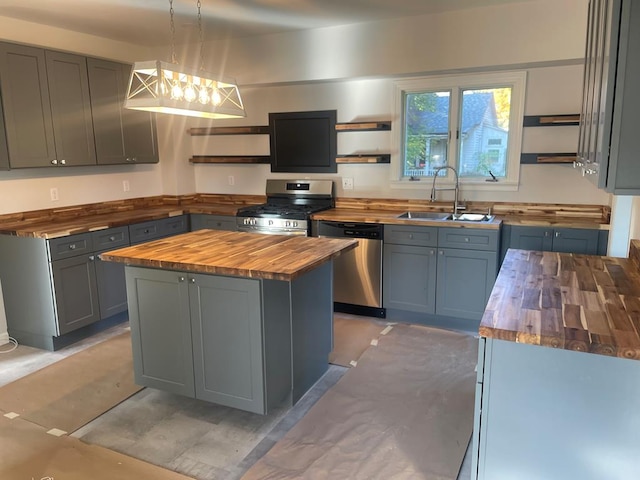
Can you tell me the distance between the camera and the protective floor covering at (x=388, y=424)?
7.11 ft

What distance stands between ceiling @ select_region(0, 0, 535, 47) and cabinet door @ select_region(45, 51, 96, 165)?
1.11 feet

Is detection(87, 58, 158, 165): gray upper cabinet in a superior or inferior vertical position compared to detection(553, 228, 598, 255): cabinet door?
superior

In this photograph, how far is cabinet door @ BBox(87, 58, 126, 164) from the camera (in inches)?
158

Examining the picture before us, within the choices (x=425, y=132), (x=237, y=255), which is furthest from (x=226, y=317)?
(x=425, y=132)

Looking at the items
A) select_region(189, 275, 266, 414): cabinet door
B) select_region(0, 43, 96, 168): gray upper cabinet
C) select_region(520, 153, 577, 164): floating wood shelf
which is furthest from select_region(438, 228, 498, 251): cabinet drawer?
select_region(0, 43, 96, 168): gray upper cabinet

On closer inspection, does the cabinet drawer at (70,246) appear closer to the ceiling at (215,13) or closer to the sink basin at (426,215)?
the ceiling at (215,13)

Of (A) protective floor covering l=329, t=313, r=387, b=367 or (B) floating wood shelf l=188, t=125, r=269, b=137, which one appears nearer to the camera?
(A) protective floor covering l=329, t=313, r=387, b=367

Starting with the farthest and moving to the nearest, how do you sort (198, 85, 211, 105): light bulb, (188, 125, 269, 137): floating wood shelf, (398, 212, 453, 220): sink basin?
(188, 125, 269, 137): floating wood shelf < (398, 212, 453, 220): sink basin < (198, 85, 211, 105): light bulb

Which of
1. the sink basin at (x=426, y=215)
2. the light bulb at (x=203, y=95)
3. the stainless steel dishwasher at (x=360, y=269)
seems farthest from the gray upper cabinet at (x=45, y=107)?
the sink basin at (x=426, y=215)

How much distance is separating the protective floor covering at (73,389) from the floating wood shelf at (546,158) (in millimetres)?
3451

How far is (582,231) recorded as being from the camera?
3443 millimetres

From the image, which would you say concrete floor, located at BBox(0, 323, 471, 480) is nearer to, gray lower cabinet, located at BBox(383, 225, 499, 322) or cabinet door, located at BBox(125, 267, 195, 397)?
cabinet door, located at BBox(125, 267, 195, 397)

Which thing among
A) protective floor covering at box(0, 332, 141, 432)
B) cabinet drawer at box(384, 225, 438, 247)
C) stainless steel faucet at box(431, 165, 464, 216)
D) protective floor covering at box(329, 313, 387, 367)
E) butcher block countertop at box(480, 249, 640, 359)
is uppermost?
stainless steel faucet at box(431, 165, 464, 216)

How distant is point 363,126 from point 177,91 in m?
2.32
